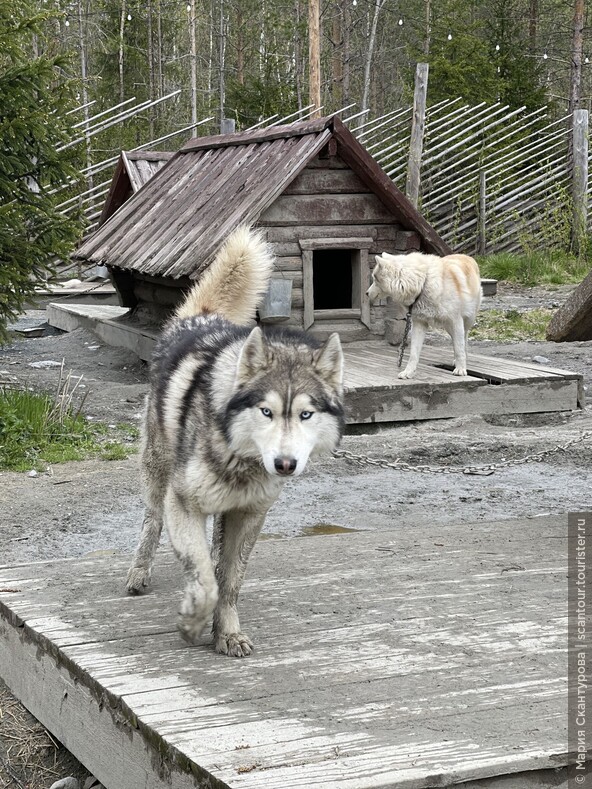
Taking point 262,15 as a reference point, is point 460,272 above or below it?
below

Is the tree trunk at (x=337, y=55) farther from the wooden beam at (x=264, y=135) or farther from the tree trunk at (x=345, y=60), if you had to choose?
the wooden beam at (x=264, y=135)

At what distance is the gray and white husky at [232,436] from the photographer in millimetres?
3232

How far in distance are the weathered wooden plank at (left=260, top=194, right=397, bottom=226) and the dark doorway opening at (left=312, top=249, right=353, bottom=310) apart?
213 cm

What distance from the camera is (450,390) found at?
943cm

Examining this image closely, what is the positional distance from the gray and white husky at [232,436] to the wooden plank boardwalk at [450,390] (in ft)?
16.9

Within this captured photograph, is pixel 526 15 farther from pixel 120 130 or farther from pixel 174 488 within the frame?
pixel 174 488

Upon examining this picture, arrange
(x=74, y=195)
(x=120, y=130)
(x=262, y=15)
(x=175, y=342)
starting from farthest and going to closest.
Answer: (x=262, y=15), (x=120, y=130), (x=74, y=195), (x=175, y=342)

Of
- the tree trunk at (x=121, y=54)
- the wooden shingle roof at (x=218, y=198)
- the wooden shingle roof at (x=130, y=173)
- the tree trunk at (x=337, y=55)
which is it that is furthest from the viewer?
the tree trunk at (x=121, y=54)

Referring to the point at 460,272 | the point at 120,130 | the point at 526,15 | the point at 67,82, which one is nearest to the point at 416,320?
the point at 460,272

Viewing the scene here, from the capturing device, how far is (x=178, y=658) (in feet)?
11.3

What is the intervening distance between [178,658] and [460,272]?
22.7 feet

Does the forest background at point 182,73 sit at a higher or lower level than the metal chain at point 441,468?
higher

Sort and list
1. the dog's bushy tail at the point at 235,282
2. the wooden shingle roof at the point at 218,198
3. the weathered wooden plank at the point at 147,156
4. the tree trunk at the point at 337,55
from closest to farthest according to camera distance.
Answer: the dog's bushy tail at the point at 235,282 < the wooden shingle roof at the point at 218,198 < the weathered wooden plank at the point at 147,156 < the tree trunk at the point at 337,55

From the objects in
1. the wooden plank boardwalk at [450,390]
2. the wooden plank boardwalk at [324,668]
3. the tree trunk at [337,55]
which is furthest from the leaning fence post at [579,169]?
the wooden plank boardwalk at [324,668]
